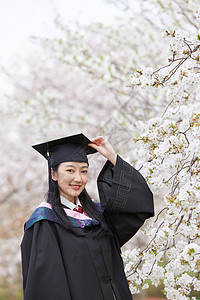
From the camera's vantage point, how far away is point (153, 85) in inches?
85.8

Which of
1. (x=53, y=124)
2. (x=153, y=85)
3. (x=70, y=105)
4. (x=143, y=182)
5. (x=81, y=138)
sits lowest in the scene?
(x=143, y=182)

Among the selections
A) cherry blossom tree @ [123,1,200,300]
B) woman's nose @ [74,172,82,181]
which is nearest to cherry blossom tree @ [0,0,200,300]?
cherry blossom tree @ [123,1,200,300]

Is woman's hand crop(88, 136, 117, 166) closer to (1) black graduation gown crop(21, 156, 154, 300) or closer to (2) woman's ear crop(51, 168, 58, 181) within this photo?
(1) black graduation gown crop(21, 156, 154, 300)

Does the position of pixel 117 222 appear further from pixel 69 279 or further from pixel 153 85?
pixel 153 85

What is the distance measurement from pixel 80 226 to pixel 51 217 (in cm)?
18

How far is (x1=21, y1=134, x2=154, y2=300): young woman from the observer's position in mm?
1949

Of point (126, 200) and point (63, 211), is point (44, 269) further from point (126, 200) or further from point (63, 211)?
point (126, 200)

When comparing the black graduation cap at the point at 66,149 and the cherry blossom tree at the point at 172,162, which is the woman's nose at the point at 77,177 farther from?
the cherry blossom tree at the point at 172,162

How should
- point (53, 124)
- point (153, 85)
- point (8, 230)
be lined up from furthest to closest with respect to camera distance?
point (8, 230), point (53, 124), point (153, 85)

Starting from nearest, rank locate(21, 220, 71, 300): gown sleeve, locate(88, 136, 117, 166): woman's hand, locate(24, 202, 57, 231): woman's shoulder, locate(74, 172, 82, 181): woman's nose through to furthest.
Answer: locate(21, 220, 71, 300): gown sleeve → locate(24, 202, 57, 231): woman's shoulder → locate(74, 172, 82, 181): woman's nose → locate(88, 136, 117, 166): woman's hand

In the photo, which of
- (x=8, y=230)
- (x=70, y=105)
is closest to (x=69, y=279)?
(x=8, y=230)

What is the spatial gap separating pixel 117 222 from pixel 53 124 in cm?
314

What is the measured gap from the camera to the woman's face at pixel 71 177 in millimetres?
2160

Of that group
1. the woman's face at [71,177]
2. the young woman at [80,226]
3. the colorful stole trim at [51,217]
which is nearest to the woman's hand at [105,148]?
the young woman at [80,226]
